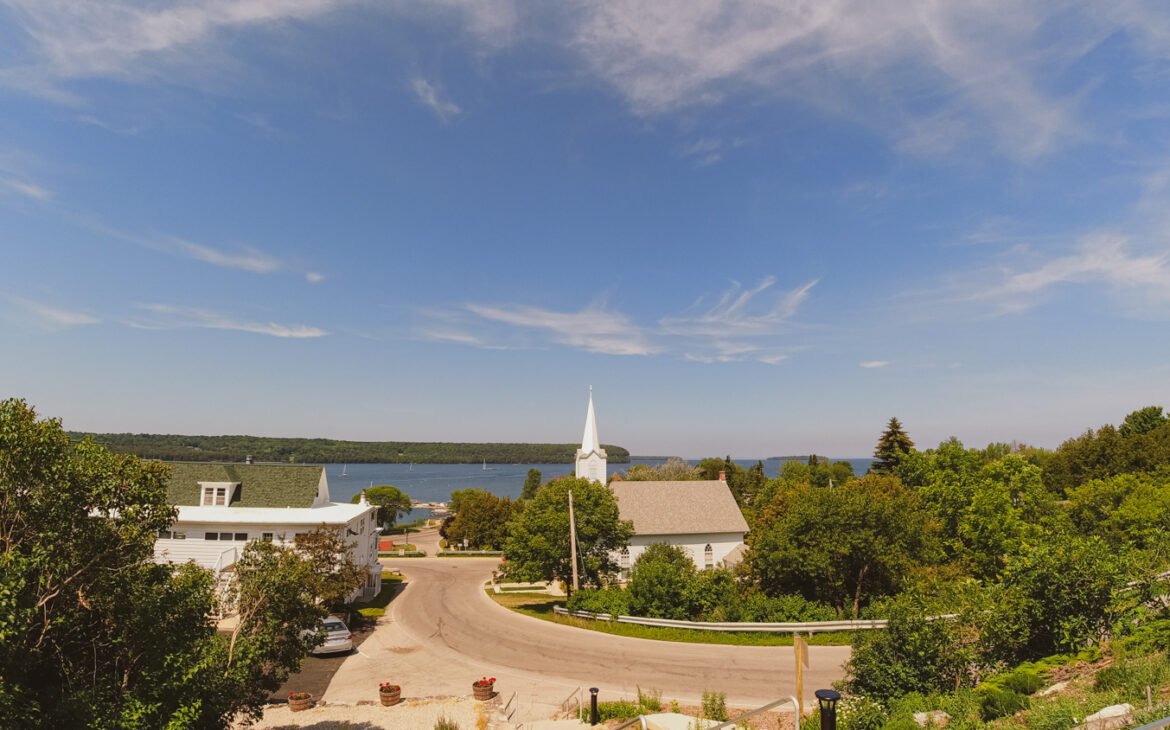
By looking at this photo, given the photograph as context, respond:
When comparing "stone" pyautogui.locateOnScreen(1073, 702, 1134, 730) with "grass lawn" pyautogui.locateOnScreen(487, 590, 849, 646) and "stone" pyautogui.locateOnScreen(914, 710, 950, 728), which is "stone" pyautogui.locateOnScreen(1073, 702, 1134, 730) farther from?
"grass lawn" pyautogui.locateOnScreen(487, 590, 849, 646)

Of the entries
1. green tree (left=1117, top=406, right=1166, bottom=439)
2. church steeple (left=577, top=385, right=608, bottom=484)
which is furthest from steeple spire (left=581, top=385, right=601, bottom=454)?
green tree (left=1117, top=406, right=1166, bottom=439)

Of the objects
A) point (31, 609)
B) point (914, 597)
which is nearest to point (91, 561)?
point (31, 609)

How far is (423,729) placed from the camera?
59.3 feet

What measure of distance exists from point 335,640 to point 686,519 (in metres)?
30.6

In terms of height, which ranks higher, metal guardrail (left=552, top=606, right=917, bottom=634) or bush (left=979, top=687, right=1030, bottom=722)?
bush (left=979, top=687, right=1030, bottom=722)


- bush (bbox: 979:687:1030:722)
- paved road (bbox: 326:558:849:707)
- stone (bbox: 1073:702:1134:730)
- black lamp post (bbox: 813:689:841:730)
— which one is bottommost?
paved road (bbox: 326:558:849:707)

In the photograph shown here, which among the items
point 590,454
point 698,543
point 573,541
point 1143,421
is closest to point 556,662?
point 573,541

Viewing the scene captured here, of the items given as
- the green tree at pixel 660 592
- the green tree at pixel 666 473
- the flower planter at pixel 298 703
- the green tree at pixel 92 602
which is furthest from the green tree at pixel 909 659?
the green tree at pixel 666 473

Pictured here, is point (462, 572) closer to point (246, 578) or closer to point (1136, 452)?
point (246, 578)

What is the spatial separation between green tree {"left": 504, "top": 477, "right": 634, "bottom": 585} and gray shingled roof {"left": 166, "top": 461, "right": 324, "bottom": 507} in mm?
13348

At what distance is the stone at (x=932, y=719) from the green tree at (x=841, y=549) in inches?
691

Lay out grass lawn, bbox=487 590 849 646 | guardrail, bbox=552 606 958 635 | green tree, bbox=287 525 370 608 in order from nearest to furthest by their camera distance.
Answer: grass lawn, bbox=487 590 849 646 < guardrail, bbox=552 606 958 635 < green tree, bbox=287 525 370 608

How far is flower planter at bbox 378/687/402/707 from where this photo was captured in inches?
813

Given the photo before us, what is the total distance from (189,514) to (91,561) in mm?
30095
